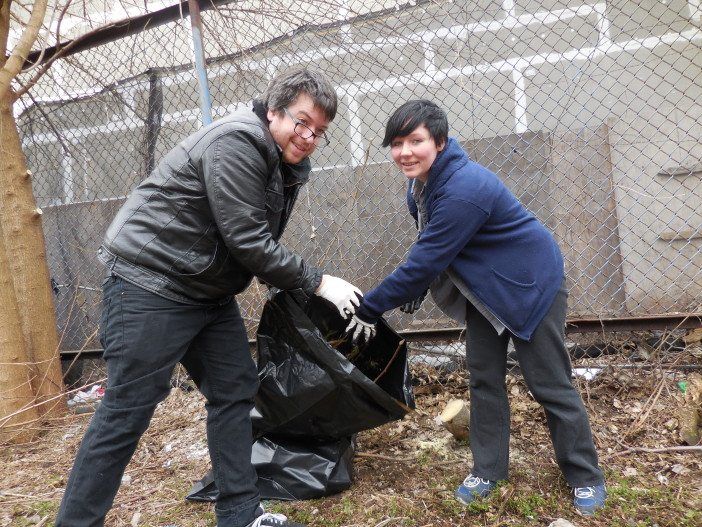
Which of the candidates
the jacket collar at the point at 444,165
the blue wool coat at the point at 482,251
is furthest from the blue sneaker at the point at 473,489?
the jacket collar at the point at 444,165

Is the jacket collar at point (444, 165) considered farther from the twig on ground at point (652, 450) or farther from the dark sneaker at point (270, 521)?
the twig on ground at point (652, 450)

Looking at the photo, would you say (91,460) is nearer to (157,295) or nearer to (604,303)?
(157,295)

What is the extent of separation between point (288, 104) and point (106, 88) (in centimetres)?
308

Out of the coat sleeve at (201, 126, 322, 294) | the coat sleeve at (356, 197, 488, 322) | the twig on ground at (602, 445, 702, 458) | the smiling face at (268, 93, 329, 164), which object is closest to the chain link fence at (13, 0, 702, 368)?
the twig on ground at (602, 445, 702, 458)

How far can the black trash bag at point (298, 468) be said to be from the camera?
2146 millimetres

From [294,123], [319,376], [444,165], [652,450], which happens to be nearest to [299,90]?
[294,123]

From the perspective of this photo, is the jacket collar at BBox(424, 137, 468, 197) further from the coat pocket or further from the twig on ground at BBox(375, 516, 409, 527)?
the twig on ground at BBox(375, 516, 409, 527)

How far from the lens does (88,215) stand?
443 cm

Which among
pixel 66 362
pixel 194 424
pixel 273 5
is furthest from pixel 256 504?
pixel 273 5

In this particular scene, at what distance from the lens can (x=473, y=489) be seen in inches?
82.5

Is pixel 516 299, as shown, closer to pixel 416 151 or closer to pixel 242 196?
pixel 416 151

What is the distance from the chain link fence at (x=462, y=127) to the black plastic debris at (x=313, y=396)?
4.28ft

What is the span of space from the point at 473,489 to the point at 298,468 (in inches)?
29.8

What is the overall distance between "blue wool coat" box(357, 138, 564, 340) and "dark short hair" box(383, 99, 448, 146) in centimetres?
8
